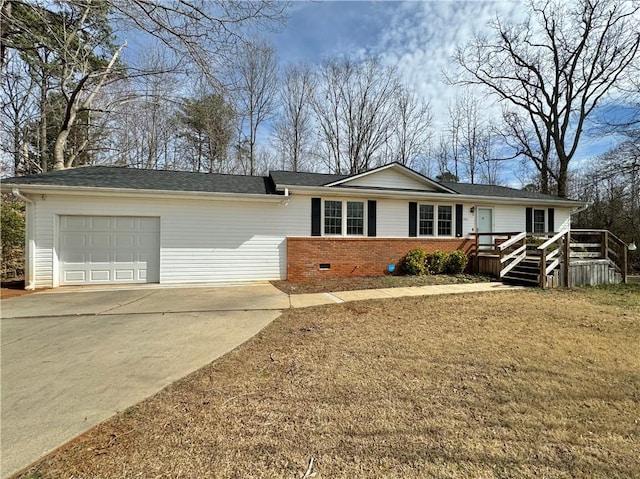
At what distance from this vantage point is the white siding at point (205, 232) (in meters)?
8.52

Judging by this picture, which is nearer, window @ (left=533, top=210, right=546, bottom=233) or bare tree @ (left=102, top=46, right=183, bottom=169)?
window @ (left=533, top=210, right=546, bottom=233)

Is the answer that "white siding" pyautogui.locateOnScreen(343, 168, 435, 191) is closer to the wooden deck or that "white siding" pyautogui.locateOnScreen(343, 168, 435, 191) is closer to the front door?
the front door

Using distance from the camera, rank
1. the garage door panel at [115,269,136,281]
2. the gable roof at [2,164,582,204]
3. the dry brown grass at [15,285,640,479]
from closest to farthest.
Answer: the dry brown grass at [15,285,640,479] → the gable roof at [2,164,582,204] → the garage door panel at [115,269,136,281]

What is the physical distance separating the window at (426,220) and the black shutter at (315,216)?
420 cm

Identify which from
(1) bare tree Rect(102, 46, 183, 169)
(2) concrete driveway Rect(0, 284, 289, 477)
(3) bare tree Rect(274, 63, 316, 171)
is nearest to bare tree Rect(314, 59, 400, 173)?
(3) bare tree Rect(274, 63, 316, 171)

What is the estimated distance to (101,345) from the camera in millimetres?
4234

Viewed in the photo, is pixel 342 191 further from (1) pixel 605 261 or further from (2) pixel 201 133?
(2) pixel 201 133

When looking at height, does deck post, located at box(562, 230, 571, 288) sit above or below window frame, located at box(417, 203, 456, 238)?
below

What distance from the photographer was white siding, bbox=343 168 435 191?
1146 cm

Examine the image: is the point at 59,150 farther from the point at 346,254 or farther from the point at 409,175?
the point at 409,175

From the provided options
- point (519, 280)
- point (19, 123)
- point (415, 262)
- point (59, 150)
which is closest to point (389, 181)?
point (415, 262)

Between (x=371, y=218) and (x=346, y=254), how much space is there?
1.68m

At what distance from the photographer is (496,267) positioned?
10.9 metres

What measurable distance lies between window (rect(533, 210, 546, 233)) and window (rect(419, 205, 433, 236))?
5.51 meters
